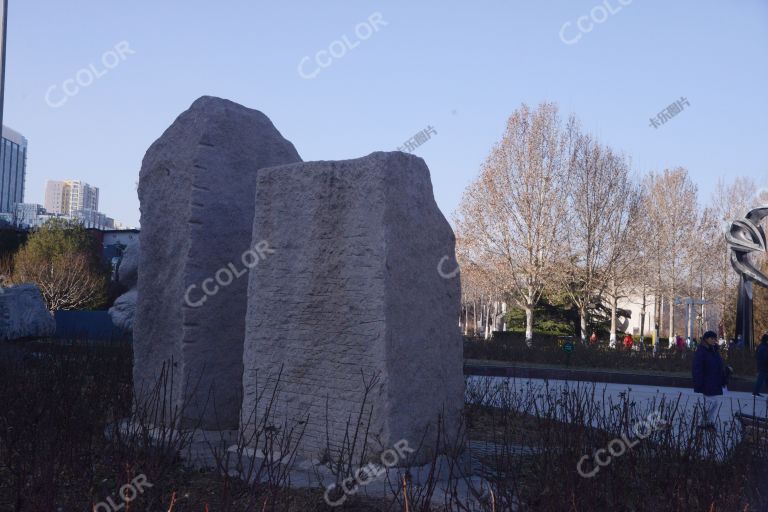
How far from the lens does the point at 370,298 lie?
4785 mm

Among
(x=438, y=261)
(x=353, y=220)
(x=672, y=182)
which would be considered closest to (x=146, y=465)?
(x=353, y=220)

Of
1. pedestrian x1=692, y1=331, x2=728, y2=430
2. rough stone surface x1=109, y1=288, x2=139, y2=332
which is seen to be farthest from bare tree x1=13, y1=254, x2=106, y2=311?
pedestrian x1=692, y1=331, x2=728, y2=430

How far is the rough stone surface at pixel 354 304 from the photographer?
4770 mm

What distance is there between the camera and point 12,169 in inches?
1948

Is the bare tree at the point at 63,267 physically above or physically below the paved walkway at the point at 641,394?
above

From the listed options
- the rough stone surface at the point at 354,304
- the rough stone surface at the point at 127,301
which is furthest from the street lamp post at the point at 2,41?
the rough stone surface at the point at 127,301

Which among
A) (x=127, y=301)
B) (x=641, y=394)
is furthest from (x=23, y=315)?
(x=641, y=394)

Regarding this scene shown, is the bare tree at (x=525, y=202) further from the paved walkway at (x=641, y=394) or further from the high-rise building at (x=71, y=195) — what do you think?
the high-rise building at (x=71, y=195)

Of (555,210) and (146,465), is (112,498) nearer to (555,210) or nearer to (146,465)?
(146,465)

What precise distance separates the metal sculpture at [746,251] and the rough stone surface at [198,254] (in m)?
18.9

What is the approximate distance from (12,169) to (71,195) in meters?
36.1

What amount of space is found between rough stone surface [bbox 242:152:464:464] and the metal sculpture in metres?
18.8

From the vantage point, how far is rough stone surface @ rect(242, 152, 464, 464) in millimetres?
4770

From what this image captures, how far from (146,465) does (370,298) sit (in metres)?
1.70
